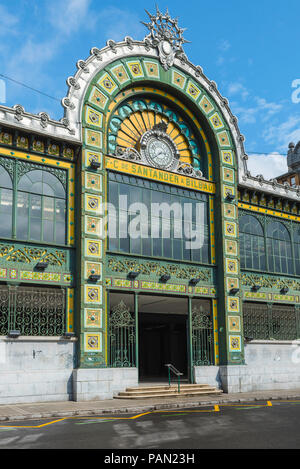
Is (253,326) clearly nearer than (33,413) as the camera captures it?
No

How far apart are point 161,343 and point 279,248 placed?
10102 millimetres

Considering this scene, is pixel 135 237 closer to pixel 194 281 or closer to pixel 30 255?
pixel 194 281

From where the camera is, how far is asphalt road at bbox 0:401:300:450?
33.3ft

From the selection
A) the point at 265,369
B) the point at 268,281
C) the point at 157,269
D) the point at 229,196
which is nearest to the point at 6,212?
the point at 157,269

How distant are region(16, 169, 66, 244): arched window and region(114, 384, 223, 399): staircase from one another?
20.6 feet

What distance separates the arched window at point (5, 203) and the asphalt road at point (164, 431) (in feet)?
23.7

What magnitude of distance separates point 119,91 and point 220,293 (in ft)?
33.0

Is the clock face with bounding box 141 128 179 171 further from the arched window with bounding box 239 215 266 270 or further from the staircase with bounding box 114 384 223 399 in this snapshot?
the staircase with bounding box 114 384 223 399

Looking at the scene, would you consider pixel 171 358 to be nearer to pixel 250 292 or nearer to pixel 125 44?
pixel 250 292

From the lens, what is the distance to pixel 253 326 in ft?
83.6
